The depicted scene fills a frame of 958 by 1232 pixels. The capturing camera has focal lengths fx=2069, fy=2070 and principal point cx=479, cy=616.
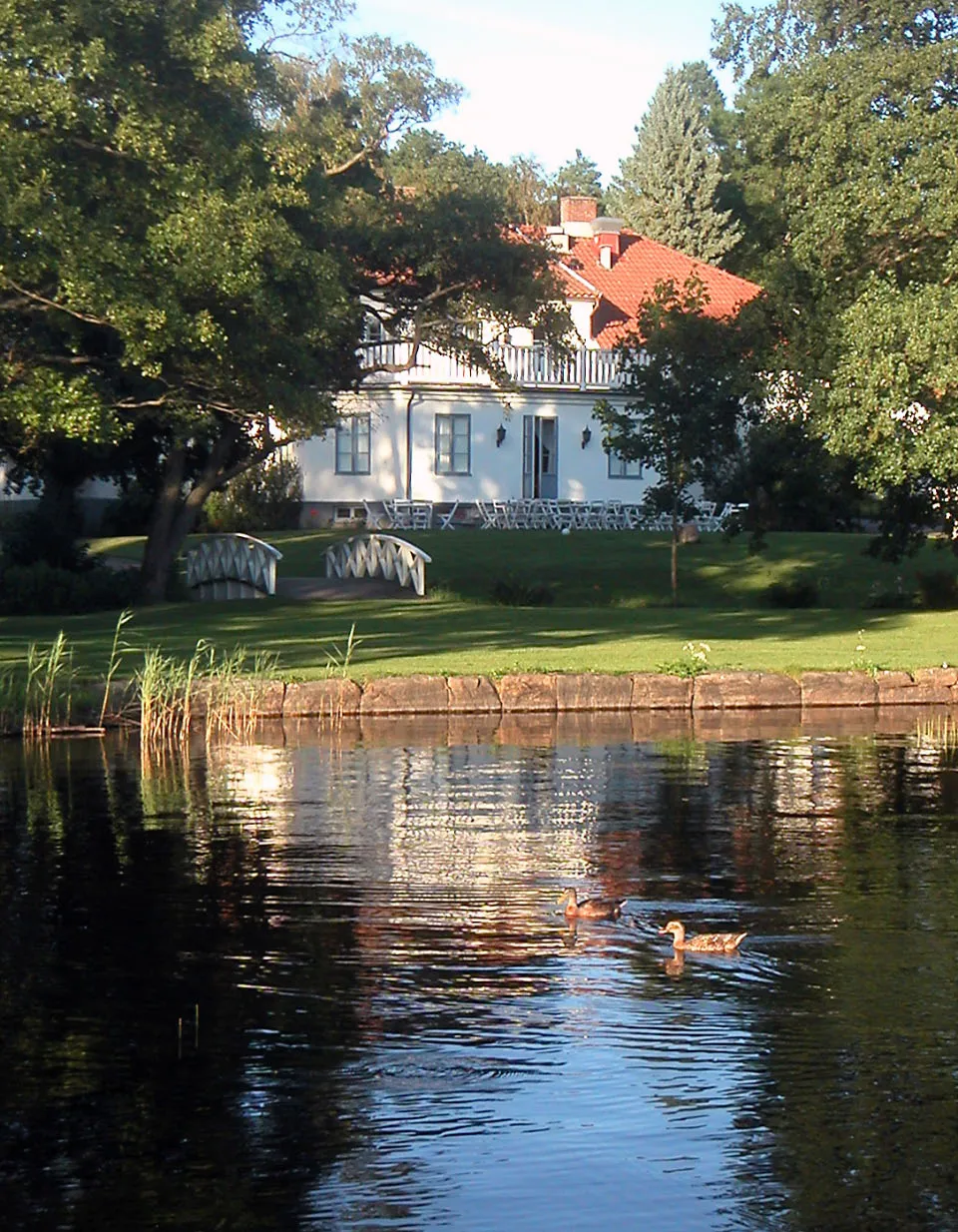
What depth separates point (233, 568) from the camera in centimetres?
3725

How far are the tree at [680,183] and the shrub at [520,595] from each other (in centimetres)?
4191

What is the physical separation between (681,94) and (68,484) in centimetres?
5171

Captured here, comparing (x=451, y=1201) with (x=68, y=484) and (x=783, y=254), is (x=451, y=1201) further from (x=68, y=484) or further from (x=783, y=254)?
(x=68, y=484)

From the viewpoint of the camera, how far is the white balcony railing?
53281mm

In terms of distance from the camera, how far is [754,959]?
10.3 meters

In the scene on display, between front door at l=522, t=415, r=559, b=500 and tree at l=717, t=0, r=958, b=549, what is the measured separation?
21.9m

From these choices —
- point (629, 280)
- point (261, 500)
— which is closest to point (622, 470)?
point (629, 280)

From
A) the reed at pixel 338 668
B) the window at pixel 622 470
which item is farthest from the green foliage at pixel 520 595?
the window at pixel 622 470

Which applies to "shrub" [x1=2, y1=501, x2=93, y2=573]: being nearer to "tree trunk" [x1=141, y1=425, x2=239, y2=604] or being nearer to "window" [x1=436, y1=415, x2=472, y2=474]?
"tree trunk" [x1=141, y1=425, x2=239, y2=604]

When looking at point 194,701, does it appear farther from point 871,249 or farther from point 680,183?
point 680,183

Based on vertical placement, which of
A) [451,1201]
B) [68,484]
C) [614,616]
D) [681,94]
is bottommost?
[451,1201]

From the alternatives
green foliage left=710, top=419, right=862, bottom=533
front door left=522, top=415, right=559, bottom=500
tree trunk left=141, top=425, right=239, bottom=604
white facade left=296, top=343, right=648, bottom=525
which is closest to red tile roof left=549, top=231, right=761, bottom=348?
white facade left=296, top=343, right=648, bottom=525

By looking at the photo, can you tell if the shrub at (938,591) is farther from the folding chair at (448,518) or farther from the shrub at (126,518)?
the shrub at (126,518)

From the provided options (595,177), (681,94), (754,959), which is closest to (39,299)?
(754,959)
